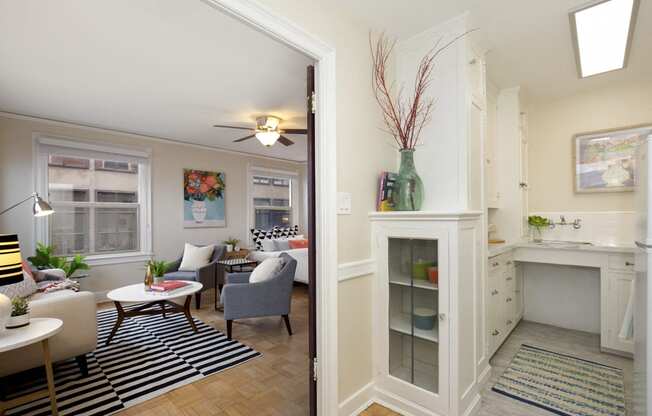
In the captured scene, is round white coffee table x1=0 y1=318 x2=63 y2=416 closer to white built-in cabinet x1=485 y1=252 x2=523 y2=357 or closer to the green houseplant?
the green houseplant

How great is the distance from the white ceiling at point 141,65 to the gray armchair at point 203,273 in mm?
1926

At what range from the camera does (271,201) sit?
21.8ft

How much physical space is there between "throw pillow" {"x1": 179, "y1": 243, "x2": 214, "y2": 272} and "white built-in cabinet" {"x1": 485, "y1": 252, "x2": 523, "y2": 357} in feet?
12.0

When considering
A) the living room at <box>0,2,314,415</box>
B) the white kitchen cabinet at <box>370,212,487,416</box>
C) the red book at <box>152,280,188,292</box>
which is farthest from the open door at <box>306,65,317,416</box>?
the red book at <box>152,280,188,292</box>

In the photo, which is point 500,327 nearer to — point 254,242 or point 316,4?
point 316,4

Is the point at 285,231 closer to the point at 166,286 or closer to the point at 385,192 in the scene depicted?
the point at 166,286

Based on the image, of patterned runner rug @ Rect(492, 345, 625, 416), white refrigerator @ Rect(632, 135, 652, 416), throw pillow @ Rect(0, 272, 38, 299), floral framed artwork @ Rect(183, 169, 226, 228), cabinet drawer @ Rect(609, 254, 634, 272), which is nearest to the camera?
white refrigerator @ Rect(632, 135, 652, 416)

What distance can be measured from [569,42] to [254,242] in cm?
528

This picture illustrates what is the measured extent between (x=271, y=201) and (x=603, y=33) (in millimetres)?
5569

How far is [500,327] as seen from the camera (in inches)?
103

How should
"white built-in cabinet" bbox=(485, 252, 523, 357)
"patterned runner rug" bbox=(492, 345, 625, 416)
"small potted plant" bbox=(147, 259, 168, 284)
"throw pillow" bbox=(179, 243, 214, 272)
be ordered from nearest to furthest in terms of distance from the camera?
"patterned runner rug" bbox=(492, 345, 625, 416), "white built-in cabinet" bbox=(485, 252, 523, 357), "small potted plant" bbox=(147, 259, 168, 284), "throw pillow" bbox=(179, 243, 214, 272)

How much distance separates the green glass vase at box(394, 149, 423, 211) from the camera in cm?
197

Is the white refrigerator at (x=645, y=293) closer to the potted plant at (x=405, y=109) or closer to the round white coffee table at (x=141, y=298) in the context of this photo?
the potted plant at (x=405, y=109)

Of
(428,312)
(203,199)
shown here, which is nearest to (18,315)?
(428,312)
